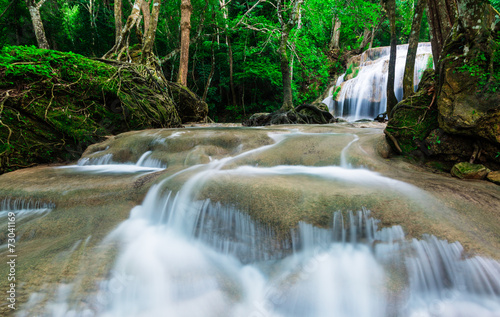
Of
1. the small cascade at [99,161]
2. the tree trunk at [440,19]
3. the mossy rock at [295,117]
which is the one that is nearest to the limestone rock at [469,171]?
the tree trunk at [440,19]

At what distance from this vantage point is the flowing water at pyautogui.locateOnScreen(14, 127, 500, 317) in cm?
163

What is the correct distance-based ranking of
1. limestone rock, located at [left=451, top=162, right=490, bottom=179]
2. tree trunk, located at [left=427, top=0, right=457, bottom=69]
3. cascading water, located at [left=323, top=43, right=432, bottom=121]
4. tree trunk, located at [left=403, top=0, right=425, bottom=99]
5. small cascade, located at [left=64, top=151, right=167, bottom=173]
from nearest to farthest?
limestone rock, located at [left=451, top=162, right=490, bottom=179], small cascade, located at [left=64, top=151, right=167, bottom=173], tree trunk, located at [left=427, top=0, right=457, bottom=69], tree trunk, located at [left=403, top=0, right=425, bottom=99], cascading water, located at [left=323, top=43, right=432, bottom=121]

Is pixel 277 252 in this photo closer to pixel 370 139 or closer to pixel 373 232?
pixel 373 232

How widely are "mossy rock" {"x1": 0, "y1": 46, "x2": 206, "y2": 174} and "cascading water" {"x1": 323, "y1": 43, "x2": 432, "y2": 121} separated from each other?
34.9 feet

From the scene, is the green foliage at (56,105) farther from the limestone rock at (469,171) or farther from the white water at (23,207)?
the limestone rock at (469,171)

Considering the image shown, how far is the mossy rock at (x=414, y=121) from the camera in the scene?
10.7ft

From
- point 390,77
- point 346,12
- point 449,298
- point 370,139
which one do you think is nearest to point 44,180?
point 449,298

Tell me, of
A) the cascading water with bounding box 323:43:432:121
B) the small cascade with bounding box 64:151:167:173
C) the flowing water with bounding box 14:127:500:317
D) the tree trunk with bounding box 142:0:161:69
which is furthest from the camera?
the cascading water with bounding box 323:43:432:121

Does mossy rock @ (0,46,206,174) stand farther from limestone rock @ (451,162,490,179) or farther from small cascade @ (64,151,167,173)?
limestone rock @ (451,162,490,179)

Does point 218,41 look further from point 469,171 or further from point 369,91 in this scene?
point 469,171

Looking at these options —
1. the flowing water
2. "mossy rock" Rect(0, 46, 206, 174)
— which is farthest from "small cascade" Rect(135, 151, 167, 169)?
the flowing water

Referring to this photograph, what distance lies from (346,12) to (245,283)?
9451 mm

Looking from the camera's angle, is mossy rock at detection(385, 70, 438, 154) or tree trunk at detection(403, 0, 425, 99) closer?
mossy rock at detection(385, 70, 438, 154)

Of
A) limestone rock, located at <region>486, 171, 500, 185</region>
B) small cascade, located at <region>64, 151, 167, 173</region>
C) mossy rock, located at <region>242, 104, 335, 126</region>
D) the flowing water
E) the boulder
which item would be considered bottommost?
the flowing water
